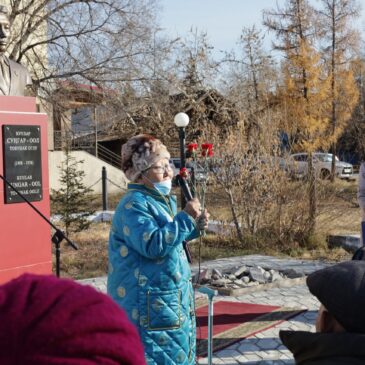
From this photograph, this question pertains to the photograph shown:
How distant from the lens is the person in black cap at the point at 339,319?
144 cm

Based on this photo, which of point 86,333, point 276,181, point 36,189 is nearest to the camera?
point 86,333

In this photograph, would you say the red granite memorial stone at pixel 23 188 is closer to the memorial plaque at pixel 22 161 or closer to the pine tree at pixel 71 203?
the memorial plaque at pixel 22 161

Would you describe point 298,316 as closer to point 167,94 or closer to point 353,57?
point 167,94

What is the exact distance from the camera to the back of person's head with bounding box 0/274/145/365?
0.96m

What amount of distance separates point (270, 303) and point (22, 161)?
313 cm

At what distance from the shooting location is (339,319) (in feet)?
4.90

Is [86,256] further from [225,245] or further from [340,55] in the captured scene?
[340,55]

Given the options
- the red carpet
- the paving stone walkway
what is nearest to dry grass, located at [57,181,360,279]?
the paving stone walkway

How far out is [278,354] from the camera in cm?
507

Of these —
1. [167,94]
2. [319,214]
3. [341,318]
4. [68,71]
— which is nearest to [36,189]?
[341,318]

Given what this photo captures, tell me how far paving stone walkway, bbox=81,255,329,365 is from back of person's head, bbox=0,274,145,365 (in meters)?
4.04

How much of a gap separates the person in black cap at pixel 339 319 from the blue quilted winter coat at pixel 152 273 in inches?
56.9

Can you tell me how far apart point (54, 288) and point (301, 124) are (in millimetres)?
19226

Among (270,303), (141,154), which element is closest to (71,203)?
(270,303)
